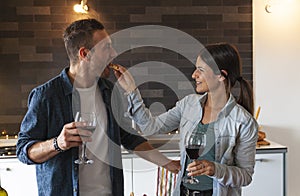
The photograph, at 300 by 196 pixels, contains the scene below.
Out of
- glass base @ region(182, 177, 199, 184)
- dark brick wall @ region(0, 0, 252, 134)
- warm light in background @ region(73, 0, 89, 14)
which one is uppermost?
warm light in background @ region(73, 0, 89, 14)

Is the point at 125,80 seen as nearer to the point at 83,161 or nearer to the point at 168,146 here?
the point at 83,161

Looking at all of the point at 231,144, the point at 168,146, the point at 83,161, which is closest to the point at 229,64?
the point at 231,144

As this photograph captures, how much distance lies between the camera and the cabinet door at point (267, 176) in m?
2.60

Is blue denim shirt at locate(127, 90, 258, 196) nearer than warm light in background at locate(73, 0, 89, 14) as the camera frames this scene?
Yes

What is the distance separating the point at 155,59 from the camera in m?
3.05

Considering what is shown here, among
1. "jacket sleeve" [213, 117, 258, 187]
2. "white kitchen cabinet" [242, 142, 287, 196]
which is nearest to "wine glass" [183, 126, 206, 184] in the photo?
"jacket sleeve" [213, 117, 258, 187]

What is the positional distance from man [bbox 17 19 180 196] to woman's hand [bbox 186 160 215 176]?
0.35m

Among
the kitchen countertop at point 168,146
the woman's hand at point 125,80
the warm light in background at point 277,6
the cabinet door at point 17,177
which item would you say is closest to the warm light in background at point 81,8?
the kitchen countertop at point 168,146

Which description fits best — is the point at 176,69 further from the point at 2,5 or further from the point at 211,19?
the point at 2,5

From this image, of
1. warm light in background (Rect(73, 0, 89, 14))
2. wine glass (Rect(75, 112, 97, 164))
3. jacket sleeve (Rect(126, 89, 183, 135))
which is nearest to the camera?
wine glass (Rect(75, 112, 97, 164))

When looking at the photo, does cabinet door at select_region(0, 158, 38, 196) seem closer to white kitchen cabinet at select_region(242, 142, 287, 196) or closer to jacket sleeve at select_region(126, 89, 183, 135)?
jacket sleeve at select_region(126, 89, 183, 135)

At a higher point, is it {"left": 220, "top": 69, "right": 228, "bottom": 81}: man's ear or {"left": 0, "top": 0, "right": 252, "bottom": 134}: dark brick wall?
{"left": 0, "top": 0, "right": 252, "bottom": 134}: dark brick wall

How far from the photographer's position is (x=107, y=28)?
3.00m

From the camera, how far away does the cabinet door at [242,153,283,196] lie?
2.60m
